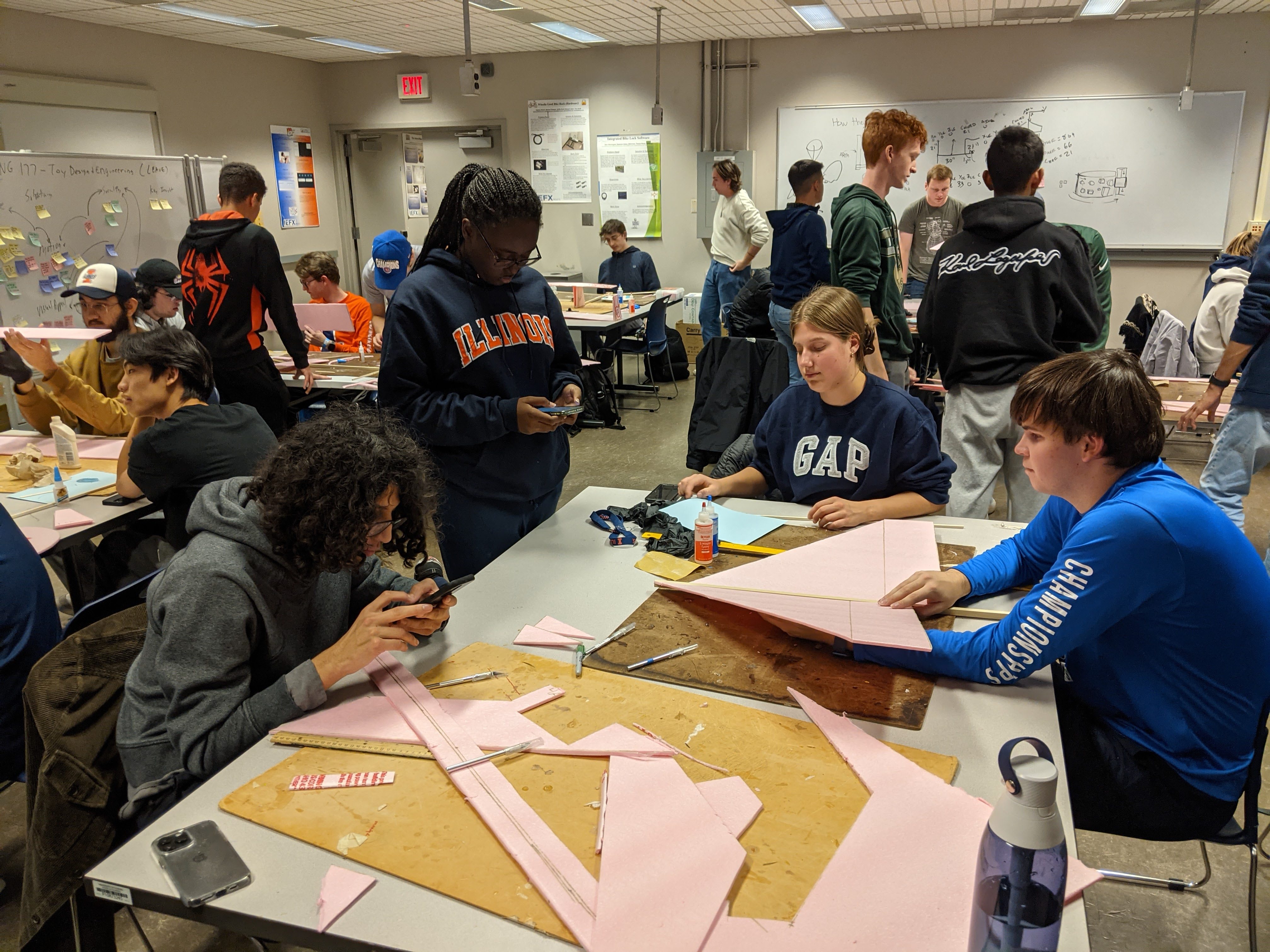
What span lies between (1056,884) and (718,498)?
60.6 inches

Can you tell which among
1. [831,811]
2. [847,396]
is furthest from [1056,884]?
[847,396]

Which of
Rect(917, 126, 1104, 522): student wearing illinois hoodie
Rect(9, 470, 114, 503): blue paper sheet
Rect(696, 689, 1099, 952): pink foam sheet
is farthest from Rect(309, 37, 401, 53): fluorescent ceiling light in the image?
Rect(696, 689, 1099, 952): pink foam sheet

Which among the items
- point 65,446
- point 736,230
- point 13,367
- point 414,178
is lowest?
point 65,446

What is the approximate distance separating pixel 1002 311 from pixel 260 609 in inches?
96.2

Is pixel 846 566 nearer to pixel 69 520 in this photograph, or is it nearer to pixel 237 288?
pixel 69 520

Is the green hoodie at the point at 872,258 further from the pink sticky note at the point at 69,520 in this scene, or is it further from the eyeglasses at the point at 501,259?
the pink sticky note at the point at 69,520

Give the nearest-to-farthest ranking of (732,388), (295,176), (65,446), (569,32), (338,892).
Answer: (338,892) < (65,446) < (732,388) < (569,32) < (295,176)

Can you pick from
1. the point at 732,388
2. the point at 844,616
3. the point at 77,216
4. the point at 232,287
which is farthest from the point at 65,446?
the point at 77,216

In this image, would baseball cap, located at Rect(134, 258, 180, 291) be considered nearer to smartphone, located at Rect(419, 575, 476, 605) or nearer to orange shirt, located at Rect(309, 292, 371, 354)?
orange shirt, located at Rect(309, 292, 371, 354)

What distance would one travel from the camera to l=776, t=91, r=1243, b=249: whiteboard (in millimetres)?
6527

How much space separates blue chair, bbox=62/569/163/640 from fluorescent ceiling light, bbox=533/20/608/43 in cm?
635

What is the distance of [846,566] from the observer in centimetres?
176

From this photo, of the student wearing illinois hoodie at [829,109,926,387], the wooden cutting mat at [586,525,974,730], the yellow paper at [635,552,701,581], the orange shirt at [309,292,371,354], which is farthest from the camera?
the orange shirt at [309,292,371,354]

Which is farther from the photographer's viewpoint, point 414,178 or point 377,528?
point 414,178
